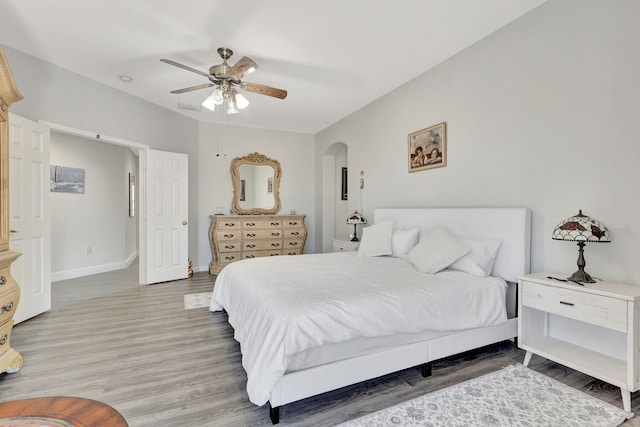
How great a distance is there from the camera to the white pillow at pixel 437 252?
8.30 ft

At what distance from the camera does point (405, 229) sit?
3.58 m

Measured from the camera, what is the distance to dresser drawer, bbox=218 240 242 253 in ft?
16.6

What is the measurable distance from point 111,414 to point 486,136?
3.31m

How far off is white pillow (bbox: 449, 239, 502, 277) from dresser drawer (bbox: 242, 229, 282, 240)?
11.4ft

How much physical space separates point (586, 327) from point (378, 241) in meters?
1.92

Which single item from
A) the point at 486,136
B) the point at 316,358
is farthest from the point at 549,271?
the point at 316,358

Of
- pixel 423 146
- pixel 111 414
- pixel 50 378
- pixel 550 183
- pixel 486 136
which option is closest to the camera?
pixel 111 414

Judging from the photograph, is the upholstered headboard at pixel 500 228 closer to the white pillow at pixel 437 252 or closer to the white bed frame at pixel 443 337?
the white bed frame at pixel 443 337

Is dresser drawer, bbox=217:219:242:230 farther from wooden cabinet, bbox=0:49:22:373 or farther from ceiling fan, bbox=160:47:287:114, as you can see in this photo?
wooden cabinet, bbox=0:49:22:373

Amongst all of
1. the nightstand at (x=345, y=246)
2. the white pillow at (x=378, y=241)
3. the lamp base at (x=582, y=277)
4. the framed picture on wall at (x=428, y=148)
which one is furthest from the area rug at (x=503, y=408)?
the nightstand at (x=345, y=246)

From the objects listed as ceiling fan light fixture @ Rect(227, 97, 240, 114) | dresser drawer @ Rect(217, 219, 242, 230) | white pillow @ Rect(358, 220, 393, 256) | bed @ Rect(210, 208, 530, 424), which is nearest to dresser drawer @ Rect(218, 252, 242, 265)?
dresser drawer @ Rect(217, 219, 242, 230)

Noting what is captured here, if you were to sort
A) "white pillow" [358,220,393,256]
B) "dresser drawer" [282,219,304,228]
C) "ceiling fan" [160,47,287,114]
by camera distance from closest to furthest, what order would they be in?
"ceiling fan" [160,47,287,114] → "white pillow" [358,220,393,256] → "dresser drawer" [282,219,304,228]

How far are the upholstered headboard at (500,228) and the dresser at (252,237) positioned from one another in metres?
2.90

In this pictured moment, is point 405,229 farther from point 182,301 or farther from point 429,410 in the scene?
point 182,301
